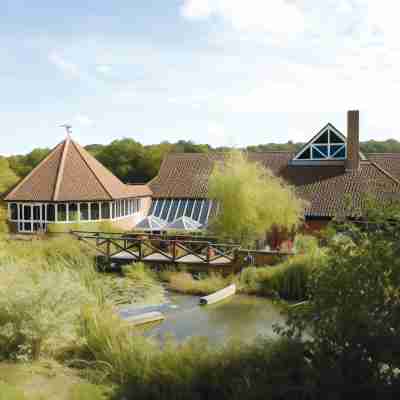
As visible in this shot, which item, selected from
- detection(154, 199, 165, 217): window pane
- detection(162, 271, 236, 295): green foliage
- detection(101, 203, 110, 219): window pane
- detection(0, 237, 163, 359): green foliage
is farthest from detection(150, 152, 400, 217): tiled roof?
detection(0, 237, 163, 359): green foliage

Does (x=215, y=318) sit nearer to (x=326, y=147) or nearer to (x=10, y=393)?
(x=10, y=393)

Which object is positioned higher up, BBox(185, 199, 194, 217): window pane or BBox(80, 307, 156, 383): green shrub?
BBox(185, 199, 194, 217): window pane

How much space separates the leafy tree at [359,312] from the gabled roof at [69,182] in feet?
64.1

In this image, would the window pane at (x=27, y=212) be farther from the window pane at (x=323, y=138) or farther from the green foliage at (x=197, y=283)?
the window pane at (x=323, y=138)

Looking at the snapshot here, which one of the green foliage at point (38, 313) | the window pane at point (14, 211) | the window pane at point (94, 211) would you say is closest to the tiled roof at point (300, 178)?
the window pane at point (94, 211)

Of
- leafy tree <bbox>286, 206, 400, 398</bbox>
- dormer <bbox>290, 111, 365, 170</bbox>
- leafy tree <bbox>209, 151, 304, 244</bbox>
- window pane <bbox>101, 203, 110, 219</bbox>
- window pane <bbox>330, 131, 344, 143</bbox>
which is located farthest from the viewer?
window pane <bbox>330, 131, 344, 143</bbox>

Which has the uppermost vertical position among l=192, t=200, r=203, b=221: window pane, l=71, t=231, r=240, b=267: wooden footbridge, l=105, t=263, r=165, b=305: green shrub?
l=192, t=200, r=203, b=221: window pane

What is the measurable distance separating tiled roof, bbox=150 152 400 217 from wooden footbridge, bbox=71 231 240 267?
292 inches

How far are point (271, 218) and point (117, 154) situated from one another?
3757 cm

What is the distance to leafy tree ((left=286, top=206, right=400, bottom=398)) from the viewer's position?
5.61 m

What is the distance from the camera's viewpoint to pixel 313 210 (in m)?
25.0

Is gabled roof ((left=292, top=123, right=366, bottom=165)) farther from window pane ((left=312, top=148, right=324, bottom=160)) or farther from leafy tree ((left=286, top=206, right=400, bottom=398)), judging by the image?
leafy tree ((left=286, top=206, right=400, bottom=398))

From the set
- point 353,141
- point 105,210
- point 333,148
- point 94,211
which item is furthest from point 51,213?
point 353,141

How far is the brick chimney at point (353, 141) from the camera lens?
87.7 feet
